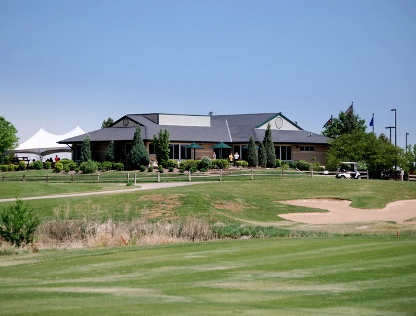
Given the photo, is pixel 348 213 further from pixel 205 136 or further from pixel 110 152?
pixel 205 136

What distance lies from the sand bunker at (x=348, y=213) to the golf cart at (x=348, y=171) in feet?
45.2

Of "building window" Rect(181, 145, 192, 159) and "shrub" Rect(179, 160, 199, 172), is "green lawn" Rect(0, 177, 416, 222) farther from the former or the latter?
"building window" Rect(181, 145, 192, 159)

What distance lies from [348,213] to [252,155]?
94.5ft

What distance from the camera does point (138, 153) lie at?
2721 inches

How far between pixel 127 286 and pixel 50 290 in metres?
1.54

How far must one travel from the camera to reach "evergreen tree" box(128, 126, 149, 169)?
2721 inches

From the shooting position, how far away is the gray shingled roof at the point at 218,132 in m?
76.2

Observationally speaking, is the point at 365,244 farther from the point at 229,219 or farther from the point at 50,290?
the point at 229,219

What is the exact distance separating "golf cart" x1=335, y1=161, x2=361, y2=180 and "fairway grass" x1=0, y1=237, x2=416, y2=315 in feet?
145

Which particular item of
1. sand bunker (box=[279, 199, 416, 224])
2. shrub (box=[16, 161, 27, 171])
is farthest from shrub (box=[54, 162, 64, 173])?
sand bunker (box=[279, 199, 416, 224])

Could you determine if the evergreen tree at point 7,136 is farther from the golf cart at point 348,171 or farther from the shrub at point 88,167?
the golf cart at point 348,171

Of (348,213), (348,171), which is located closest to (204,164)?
(348,171)

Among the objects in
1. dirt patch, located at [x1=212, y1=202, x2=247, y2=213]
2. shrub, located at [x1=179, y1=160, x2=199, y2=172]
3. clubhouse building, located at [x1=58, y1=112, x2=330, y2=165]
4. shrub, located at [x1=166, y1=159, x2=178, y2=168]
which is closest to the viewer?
dirt patch, located at [x1=212, y1=202, x2=247, y2=213]

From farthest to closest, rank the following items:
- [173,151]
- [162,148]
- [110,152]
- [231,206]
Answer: [173,151] → [110,152] → [162,148] → [231,206]
